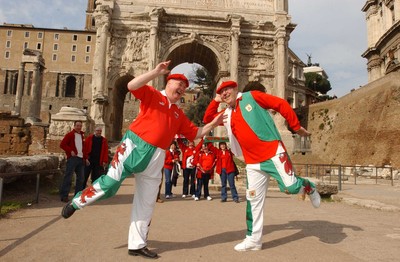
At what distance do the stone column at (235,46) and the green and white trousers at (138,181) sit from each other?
64.1 feet

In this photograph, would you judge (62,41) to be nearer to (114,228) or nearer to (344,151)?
(344,151)

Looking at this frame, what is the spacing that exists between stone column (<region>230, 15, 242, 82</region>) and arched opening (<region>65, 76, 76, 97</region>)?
53561 millimetres

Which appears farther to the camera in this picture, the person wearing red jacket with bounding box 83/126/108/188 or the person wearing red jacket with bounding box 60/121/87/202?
the person wearing red jacket with bounding box 83/126/108/188

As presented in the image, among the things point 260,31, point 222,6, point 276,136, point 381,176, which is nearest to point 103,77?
point 222,6

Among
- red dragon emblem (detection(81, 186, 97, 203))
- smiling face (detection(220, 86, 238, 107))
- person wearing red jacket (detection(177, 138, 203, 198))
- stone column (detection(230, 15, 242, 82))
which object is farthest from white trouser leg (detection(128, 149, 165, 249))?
stone column (detection(230, 15, 242, 82))

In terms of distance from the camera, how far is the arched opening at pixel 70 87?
67.8 m

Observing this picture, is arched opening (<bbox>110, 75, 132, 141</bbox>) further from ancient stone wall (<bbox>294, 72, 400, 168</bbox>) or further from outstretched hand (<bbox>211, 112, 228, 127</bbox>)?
outstretched hand (<bbox>211, 112, 228, 127</bbox>)

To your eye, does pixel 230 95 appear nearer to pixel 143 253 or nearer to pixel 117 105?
pixel 143 253

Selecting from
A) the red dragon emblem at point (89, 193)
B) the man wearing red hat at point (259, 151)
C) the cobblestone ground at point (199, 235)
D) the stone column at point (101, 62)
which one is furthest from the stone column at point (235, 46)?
the red dragon emblem at point (89, 193)

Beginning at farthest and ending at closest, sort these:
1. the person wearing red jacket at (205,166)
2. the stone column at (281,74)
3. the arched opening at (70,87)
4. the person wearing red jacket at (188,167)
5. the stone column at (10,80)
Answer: the arched opening at (70,87)
the stone column at (10,80)
the stone column at (281,74)
the person wearing red jacket at (188,167)
the person wearing red jacket at (205,166)

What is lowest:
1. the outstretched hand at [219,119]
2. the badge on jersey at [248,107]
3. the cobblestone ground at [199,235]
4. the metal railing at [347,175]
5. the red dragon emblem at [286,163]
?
the cobblestone ground at [199,235]

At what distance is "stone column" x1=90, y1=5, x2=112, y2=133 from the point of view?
21797 mm

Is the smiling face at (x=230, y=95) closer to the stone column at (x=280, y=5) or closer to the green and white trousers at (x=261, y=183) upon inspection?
the green and white trousers at (x=261, y=183)

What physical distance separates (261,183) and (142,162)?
146 centimetres
